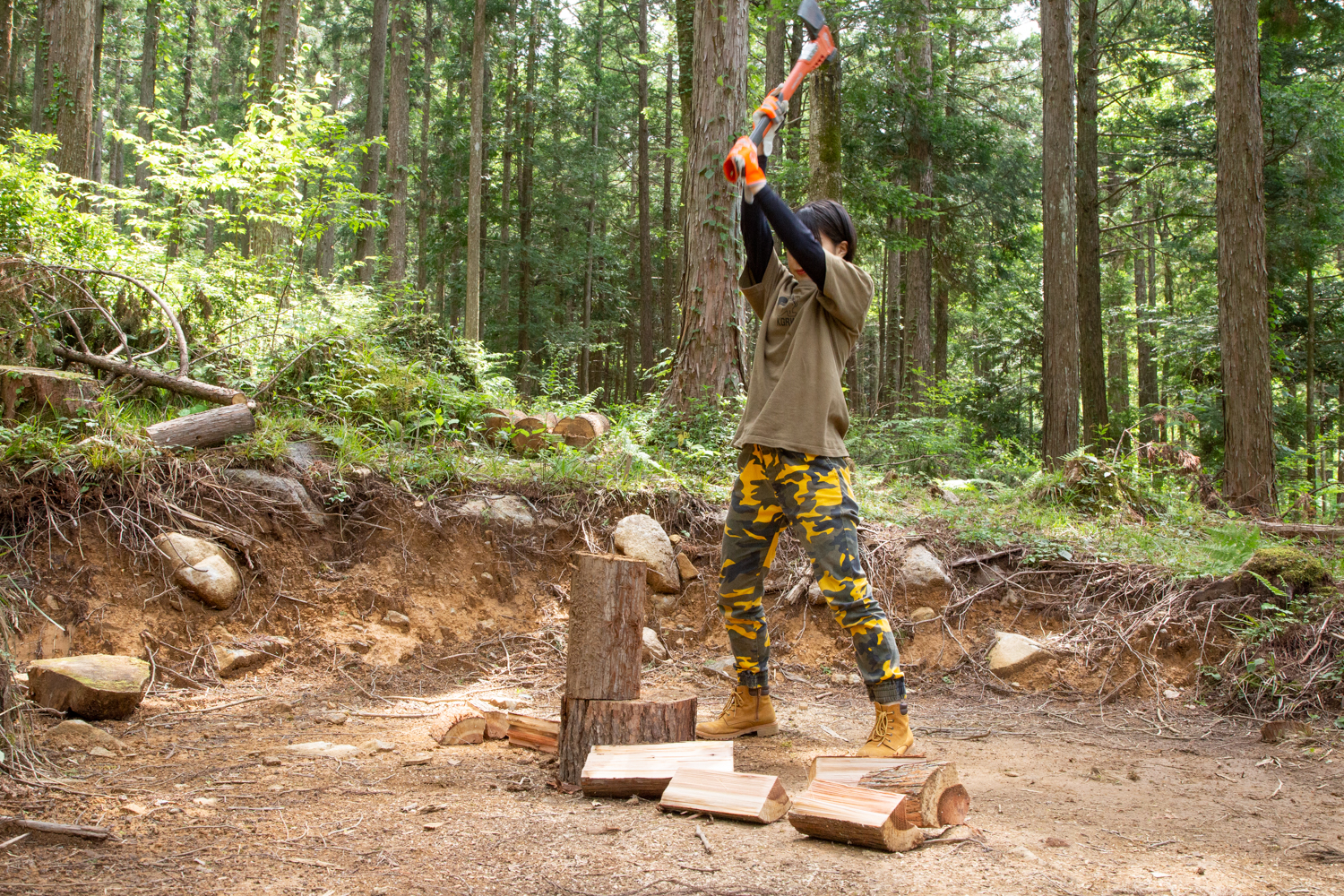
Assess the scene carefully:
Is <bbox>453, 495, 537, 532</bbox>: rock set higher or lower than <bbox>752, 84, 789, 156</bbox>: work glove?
lower

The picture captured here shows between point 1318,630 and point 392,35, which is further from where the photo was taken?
point 392,35

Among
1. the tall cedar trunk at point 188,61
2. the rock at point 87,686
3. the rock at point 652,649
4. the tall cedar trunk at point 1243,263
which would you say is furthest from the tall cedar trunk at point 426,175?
the rock at point 87,686

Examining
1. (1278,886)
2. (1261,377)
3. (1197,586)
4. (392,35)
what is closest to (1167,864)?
(1278,886)

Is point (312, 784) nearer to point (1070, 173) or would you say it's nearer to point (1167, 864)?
point (1167, 864)

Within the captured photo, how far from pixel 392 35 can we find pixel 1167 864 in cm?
2242

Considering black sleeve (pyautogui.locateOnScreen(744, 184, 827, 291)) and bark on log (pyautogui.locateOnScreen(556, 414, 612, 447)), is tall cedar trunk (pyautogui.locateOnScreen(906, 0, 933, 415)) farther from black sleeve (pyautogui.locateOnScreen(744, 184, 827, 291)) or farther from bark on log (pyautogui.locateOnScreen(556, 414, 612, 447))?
black sleeve (pyautogui.locateOnScreen(744, 184, 827, 291))

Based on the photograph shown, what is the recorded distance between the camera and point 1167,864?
2354 mm

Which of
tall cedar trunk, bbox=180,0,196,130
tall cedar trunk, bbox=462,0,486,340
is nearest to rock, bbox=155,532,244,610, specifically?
tall cedar trunk, bbox=462,0,486,340

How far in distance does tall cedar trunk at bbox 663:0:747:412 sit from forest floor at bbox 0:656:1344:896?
13.5 ft

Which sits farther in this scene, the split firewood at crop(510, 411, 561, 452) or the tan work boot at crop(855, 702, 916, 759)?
the split firewood at crop(510, 411, 561, 452)

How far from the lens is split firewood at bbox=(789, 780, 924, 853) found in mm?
Result: 2346

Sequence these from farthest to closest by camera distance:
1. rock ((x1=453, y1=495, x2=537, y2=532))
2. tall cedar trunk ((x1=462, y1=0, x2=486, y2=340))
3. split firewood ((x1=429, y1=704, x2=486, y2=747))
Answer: tall cedar trunk ((x1=462, y1=0, x2=486, y2=340)) → rock ((x1=453, y1=495, x2=537, y2=532)) → split firewood ((x1=429, y1=704, x2=486, y2=747))

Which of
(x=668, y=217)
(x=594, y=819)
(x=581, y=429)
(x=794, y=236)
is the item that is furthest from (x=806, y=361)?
(x=668, y=217)

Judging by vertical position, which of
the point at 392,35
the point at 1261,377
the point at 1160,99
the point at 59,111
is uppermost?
the point at 392,35
